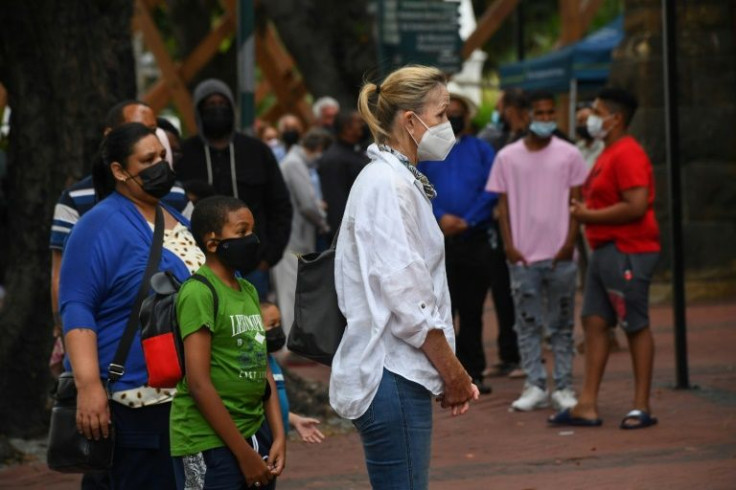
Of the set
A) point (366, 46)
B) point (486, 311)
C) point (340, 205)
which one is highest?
point (366, 46)

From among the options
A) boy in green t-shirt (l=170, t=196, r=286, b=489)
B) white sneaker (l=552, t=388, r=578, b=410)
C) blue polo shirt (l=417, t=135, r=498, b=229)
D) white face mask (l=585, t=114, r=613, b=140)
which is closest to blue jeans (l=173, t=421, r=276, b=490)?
boy in green t-shirt (l=170, t=196, r=286, b=489)

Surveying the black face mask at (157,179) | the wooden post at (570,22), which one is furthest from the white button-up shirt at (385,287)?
the wooden post at (570,22)

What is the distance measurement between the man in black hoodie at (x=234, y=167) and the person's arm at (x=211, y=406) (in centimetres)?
420

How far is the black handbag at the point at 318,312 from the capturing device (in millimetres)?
4715

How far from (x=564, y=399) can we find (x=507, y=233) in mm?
1136

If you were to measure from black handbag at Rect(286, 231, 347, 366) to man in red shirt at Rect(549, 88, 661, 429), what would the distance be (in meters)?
4.20

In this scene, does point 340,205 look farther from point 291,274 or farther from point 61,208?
point 61,208

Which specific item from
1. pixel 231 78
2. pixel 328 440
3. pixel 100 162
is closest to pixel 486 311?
pixel 328 440

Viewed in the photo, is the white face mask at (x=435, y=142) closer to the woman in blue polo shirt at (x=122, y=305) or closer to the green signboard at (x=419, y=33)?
the woman in blue polo shirt at (x=122, y=305)

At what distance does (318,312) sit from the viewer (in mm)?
4734

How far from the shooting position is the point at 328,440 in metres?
9.10

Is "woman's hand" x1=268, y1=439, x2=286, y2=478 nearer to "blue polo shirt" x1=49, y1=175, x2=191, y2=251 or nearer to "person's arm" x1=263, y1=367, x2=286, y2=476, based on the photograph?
"person's arm" x1=263, y1=367, x2=286, y2=476

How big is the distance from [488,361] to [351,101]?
634 centimetres

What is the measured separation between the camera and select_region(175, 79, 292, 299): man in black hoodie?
9078 millimetres
